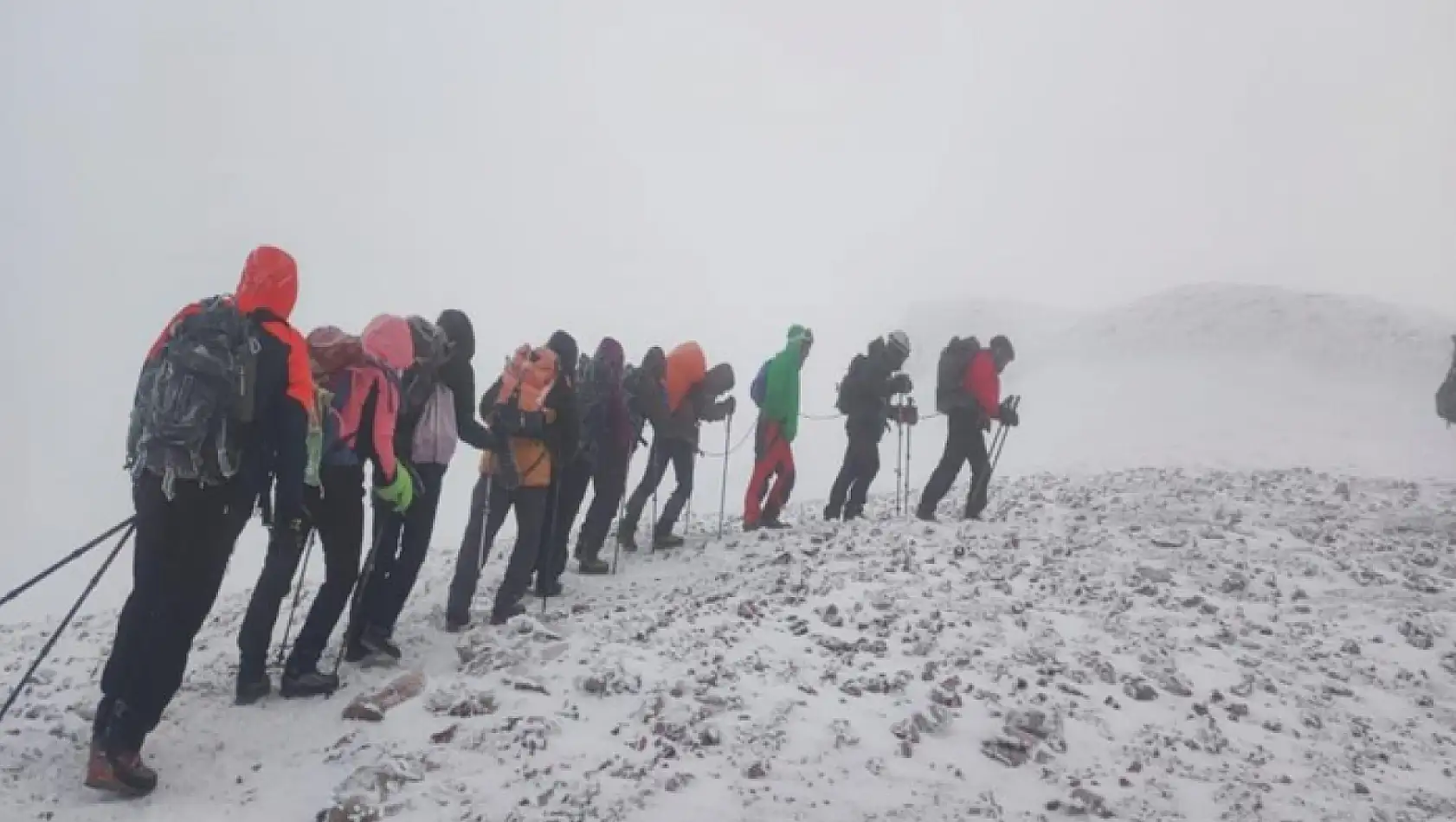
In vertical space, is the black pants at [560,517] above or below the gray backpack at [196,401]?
below

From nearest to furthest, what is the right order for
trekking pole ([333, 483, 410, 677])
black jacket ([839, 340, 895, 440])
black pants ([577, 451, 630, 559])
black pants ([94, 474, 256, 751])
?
black pants ([94, 474, 256, 751]) < trekking pole ([333, 483, 410, 677]) < black pants ([577, 451, 630, 559]) < black jacket ([839, 340, 895, 440])

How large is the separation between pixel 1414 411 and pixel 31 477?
4501 inches

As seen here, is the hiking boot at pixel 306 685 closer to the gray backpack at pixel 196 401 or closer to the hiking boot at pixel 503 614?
the hiking boot at pixel 503 614

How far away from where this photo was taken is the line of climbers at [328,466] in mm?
5340

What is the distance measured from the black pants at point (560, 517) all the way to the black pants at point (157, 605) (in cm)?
372

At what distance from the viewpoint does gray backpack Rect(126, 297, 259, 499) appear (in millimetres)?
5230

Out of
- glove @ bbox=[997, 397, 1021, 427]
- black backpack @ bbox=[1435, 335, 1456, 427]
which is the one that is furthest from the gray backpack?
black backpack @ bbox=[1435, 335, 1456, 427]

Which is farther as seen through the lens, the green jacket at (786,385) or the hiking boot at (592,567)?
the green jacket at (786,385)

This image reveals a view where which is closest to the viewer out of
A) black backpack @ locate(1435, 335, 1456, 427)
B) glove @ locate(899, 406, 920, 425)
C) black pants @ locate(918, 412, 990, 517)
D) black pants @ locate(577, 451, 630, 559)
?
black pants @ locate(577, 451, 630, 559)

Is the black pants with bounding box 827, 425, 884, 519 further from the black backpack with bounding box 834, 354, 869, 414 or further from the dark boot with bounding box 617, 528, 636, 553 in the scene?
the dark boot with bounding box 617, 528, 636, 553

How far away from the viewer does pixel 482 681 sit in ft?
20.9

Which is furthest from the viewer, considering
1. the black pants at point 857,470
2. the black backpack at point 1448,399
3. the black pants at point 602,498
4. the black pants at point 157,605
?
the black backpack at point 1448,399

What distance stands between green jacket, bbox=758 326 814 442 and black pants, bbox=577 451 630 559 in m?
2.42

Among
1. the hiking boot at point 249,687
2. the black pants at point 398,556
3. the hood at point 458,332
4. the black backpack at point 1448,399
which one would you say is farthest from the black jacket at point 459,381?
the black backpack at point 1448,399
